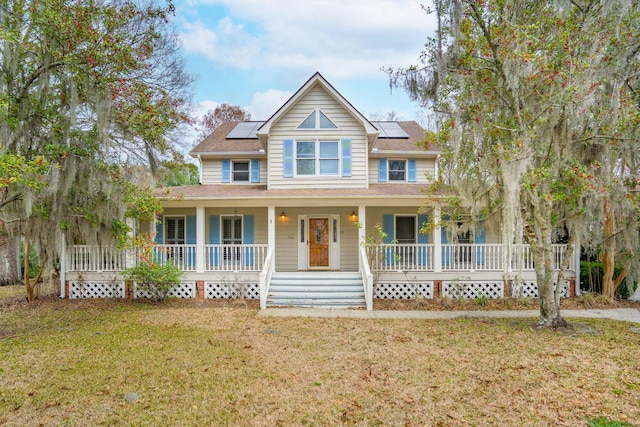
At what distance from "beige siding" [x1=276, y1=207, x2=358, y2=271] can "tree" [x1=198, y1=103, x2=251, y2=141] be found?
49.4 feet

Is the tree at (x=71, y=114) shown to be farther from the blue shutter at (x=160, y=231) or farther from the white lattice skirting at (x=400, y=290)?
the white lattice skirting at (x=400, y=290)

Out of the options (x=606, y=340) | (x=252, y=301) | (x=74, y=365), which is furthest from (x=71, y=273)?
(x=606, y=340)

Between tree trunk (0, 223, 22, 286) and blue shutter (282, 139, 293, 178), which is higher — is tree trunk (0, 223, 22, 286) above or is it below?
below

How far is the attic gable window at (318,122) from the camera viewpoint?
11.5 metres

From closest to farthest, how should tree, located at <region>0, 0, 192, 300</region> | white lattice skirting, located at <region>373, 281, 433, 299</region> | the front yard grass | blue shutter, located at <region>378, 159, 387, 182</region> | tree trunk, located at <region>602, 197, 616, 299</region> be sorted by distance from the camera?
1. the front yard grass
2. tree, located at <region>0, 0, 192, 300</region>
3. tree trunk, located at <region>602, 197, 616, 299</region>
4. white lattice skirting, located at <region>373, 281, 433, 299</region>
5. blue shutter, located at <region>378, 159, 387, 182</region>

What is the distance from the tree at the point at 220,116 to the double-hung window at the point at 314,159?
49.2 feet

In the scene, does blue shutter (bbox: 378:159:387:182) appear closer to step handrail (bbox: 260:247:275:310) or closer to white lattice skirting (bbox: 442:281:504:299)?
white lattice skirting (bbox: 442:281:504:299)

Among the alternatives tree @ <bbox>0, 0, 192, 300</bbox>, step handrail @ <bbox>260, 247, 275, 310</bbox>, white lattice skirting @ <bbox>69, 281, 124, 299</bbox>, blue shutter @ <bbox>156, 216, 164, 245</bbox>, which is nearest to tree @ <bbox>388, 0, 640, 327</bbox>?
step handrail @ <bbox>260, 247, 275, 310</bbox>

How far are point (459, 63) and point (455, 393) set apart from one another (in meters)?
6.22

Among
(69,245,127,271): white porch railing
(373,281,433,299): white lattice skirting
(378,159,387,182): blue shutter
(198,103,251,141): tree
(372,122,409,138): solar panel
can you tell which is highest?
(198,103,251,141): tree

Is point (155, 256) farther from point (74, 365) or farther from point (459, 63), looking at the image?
point (459, 63)

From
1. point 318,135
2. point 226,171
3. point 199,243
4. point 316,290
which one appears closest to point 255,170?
point 226,171

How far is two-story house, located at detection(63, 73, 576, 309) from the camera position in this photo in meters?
10.1

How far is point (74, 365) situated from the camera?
5.19 metres
